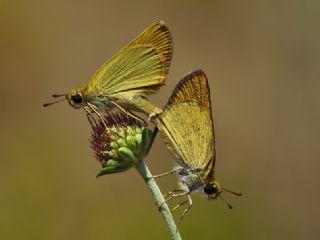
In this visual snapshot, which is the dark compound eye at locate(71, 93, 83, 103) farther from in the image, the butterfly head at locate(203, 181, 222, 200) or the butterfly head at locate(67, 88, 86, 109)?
the butterfly head at locate(203, 181, 222, 200)

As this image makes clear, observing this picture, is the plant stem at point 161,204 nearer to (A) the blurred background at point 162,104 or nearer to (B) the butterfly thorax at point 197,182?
(B) the butterfly thorax at point 197,182

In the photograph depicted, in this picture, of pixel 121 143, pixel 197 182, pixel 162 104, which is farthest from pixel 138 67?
pixel 162 104

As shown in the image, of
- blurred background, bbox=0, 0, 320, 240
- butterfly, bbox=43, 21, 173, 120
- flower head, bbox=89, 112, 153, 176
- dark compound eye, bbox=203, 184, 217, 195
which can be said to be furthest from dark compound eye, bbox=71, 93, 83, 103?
blurred background, bbox=0, 0, 320, 240

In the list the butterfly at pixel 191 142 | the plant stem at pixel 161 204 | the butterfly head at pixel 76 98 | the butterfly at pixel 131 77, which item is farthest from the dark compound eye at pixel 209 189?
the butterfly head at pixel 76 98

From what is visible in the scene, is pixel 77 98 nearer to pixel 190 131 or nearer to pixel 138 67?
pixel 138 67

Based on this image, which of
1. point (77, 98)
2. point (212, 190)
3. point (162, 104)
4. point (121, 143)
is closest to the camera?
point (212, 190)

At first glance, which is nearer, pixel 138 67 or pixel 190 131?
pixel 190 131
